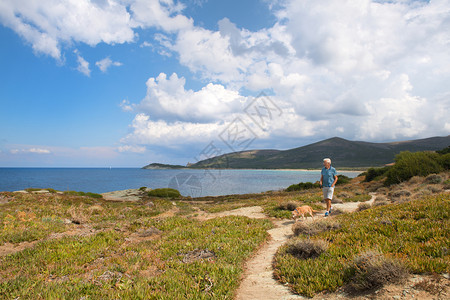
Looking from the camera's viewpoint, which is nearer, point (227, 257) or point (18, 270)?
point (18, 270)

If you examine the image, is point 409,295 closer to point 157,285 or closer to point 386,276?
point 386,276

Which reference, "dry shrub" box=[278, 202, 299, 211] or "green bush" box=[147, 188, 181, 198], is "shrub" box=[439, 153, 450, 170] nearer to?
"dry shrub" box=[278, 202, 299, 211]

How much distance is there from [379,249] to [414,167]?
97.5 ft

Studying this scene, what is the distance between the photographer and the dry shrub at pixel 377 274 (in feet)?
13.2

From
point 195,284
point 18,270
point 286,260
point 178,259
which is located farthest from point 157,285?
point 18,270

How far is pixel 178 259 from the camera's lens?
22.9 ft

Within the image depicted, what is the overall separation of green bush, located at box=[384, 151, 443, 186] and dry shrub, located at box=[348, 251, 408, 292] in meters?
28.9

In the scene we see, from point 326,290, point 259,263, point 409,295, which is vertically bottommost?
point 259,263

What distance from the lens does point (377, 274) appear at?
4.07 metres

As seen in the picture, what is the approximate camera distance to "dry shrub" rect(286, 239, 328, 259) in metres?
6.10

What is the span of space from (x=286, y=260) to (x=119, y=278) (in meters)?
4.34

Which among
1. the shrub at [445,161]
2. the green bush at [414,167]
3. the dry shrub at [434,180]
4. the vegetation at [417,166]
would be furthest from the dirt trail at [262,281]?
the shrub at [445,161]

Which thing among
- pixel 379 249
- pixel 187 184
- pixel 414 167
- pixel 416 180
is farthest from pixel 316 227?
pixel 187 184

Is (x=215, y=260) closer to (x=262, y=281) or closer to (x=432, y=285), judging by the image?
(x=262, y=281)
